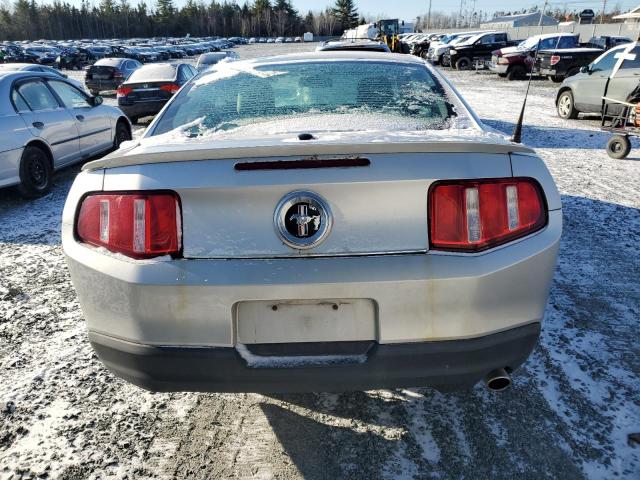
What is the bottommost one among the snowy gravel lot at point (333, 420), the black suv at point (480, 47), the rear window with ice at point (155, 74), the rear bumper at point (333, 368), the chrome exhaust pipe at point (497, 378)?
the snowy gravel lot at point (333, 420)

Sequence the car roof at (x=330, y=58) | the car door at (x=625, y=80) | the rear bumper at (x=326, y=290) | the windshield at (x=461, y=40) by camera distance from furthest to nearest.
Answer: the windshield at (x=461, y=40)
the car door at (x=625, y=80)
the car roof at (x=330, y=58)
the rear bumper at (x=326, y=290)

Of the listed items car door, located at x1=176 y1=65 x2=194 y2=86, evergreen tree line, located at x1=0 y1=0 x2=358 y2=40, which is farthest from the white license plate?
evergreen tree line, located at x1=0 y1=0 x2=358 y2=40

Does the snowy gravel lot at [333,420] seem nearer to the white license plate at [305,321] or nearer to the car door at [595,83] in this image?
the white license plate at [305,321]

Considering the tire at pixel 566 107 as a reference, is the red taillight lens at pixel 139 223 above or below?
above

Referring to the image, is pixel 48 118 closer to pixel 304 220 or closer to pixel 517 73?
→ pixel 304 220

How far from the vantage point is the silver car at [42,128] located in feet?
18.9

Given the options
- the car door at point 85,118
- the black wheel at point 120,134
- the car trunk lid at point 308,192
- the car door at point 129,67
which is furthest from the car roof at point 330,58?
the car door at point 129,67

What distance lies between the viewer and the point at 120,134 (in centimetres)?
847

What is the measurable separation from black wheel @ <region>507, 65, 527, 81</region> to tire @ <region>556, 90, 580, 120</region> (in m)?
11.1

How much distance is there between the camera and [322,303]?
1714mm

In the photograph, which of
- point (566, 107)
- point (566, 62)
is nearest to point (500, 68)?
point (566, 62)

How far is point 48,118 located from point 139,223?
5.77 metres

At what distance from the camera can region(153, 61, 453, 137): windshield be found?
2508mm

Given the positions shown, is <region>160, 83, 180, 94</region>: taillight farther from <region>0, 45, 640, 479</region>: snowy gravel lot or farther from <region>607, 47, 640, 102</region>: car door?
<region>607, 47, 640, 102</region>: car door
